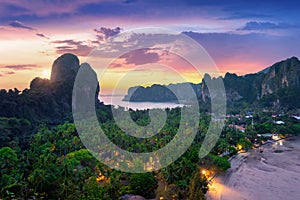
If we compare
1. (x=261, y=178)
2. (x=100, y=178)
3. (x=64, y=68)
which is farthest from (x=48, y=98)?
(x=261, y=178)

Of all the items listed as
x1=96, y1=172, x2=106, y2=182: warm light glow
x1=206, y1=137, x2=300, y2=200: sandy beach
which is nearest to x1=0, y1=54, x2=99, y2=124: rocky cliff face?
x1=96, y1=172, x2=106, y2=182: warm light glow

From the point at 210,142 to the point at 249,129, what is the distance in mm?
18782

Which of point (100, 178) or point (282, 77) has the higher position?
point (282, 77)

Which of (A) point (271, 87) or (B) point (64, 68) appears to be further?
(A) point (271, 87)

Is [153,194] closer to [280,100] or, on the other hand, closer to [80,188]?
[80,188]

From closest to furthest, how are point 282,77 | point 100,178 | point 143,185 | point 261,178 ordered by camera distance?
point 143,185 < point 100,178 < point 261,178 < point 282,77

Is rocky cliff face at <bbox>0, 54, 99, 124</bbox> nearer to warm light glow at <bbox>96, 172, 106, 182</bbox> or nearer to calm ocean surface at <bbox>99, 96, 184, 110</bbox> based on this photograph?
calm ocean surface at <bbox>99, 96, 184, 110</bbox>

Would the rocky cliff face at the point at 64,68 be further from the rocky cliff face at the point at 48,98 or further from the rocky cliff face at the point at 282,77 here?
the rocky cliff face at the point at 282,77

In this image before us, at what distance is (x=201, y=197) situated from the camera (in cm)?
1920

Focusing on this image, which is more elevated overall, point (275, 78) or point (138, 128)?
point (275, 78)

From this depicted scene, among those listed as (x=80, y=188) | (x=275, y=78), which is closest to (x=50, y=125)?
(x=80, y=188)

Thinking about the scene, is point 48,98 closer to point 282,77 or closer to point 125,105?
point 125,105

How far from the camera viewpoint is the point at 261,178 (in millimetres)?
32250

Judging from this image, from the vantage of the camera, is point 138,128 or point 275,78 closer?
point 138,128
